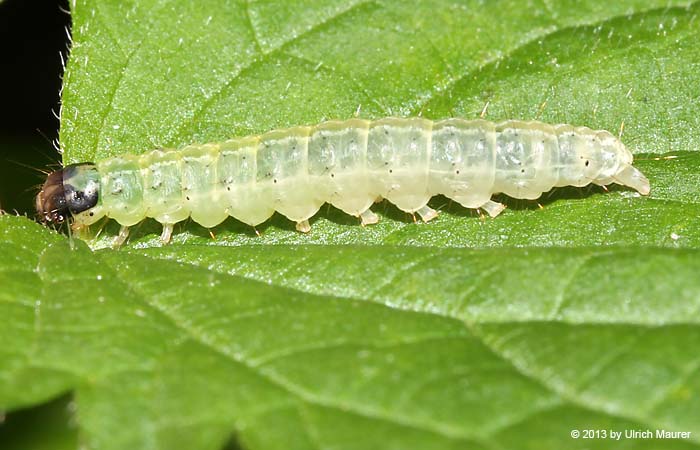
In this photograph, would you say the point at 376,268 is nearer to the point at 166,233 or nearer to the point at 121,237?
the point at 166,233

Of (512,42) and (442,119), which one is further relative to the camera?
(512,42)

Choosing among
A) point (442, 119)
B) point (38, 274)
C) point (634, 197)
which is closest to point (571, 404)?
point (634, 197)

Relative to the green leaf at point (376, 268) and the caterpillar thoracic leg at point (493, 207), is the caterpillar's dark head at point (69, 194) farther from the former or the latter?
the caterpillar thoracic leg at point (493, 207)

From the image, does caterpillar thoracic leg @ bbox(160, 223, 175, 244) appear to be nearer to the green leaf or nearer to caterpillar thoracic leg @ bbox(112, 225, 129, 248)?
the green leaf

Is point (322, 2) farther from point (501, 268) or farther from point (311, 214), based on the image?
point (501, 268)

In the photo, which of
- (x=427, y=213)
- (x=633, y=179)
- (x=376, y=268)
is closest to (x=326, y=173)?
(x=427, y=213)

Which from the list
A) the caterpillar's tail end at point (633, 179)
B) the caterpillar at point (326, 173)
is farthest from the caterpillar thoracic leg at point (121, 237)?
the caterpillar's tail end at point (633, 179)
